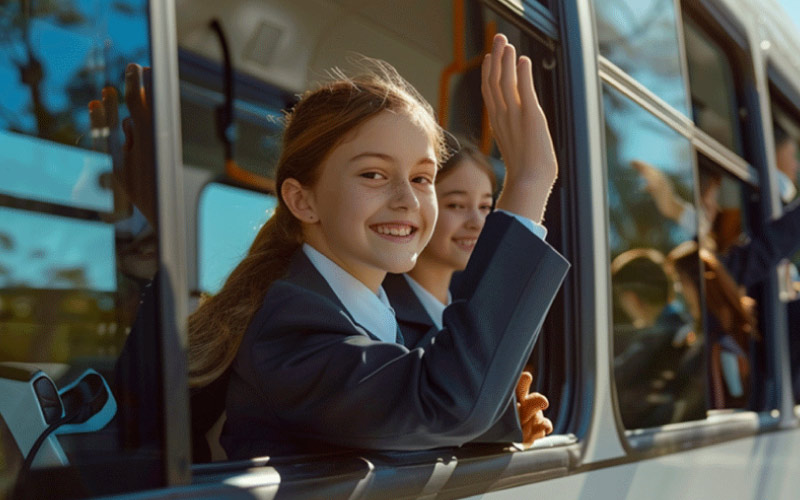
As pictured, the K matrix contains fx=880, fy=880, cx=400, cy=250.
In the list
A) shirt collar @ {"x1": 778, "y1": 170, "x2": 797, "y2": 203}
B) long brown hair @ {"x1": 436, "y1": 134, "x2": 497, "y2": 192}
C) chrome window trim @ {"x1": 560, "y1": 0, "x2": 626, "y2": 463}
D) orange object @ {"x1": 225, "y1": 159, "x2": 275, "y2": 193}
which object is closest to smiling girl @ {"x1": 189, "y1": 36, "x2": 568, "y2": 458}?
long brown hair @ {"x1": 436, "y1": 134, "x2": 497, "y2": 192}

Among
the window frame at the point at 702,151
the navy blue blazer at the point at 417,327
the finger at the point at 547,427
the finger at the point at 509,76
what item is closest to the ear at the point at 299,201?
the navy blue blazer at the point at 417,327

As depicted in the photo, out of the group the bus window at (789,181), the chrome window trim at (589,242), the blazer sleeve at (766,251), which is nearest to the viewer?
the chrome window trim at (589,242)

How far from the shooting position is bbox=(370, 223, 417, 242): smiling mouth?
1438 millimetres

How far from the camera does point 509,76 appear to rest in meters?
1.43

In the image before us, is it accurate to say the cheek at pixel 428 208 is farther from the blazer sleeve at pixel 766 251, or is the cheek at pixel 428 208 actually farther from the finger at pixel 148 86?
the blazer sleeve at pixel 766 251

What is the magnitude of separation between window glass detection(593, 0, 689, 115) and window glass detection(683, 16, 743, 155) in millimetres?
719

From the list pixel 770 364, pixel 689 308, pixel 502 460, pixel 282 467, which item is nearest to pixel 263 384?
pixel 282 467

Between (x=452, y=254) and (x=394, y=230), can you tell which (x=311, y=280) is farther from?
(x=452, y=254)

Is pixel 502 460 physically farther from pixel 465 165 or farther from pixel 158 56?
pixel 158 56

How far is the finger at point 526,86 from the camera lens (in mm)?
1430

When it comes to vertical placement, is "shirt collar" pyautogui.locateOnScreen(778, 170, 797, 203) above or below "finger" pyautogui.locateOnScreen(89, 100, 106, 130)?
below

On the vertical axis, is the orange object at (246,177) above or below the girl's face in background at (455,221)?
above

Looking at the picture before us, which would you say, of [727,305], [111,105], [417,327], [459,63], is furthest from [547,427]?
[727,305]

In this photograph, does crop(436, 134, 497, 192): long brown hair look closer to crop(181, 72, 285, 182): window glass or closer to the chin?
the chin
